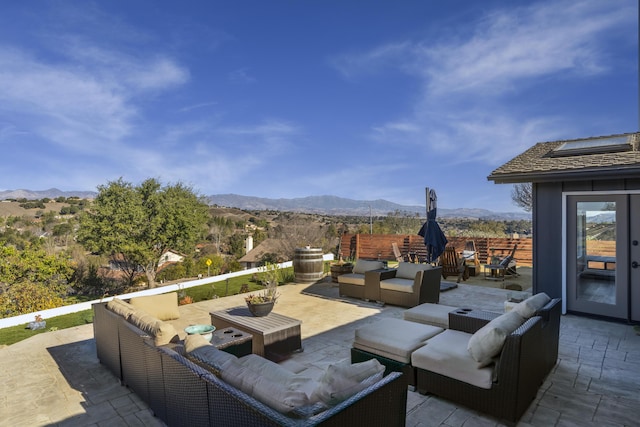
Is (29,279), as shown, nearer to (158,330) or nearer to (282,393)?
(158,330)

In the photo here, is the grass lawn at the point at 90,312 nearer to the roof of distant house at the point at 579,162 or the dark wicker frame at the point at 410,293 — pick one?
the dark wicker frame at the point at 410,293

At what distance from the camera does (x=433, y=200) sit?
8.39 metres

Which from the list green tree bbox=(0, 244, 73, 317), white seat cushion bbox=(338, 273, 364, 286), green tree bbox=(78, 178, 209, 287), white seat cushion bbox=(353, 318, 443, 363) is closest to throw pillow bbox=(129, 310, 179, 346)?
white seat cushion bbox=(353, 318, 443, 363)

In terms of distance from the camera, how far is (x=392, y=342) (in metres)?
3.35

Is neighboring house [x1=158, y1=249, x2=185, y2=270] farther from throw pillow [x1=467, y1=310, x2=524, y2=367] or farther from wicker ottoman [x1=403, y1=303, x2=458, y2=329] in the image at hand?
throw pillow [x1=467, y1=310, x2=524, y2=367]

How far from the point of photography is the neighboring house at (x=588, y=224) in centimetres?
534

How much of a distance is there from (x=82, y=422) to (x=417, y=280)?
5.09 metres

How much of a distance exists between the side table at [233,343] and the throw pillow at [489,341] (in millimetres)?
2097

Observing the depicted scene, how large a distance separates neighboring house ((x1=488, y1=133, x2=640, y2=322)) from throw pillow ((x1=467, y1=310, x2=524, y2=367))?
4.01 m

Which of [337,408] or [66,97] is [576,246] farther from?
[66,97]

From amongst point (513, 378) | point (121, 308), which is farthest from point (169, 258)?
point (513, 378)

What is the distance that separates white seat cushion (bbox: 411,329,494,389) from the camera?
9.10ft

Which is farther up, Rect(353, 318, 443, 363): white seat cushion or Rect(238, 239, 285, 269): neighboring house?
Rect(353, 318, 443, 363): white seat cushion

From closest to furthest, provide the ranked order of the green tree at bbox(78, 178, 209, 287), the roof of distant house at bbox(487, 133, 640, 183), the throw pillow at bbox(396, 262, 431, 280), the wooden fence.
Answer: the roof of distant house at bbox(487, 133, 640, 183) < the throw pillow at bbox(396, 262, 431, 280) < the wooden fence < the green tree at bbox(78, 178, 209, 287)
